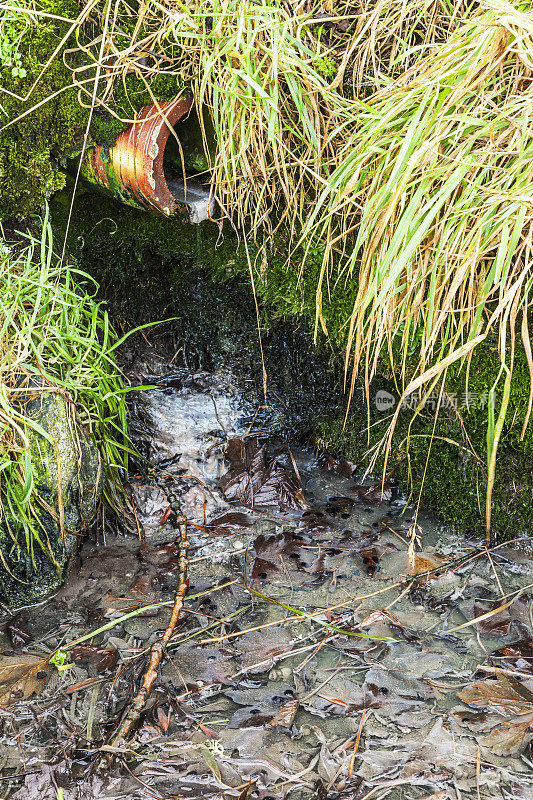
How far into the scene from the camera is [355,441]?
9.58 ft

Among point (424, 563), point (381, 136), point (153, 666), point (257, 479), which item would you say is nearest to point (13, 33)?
point (381, 136)

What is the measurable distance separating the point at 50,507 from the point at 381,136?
5.86ft

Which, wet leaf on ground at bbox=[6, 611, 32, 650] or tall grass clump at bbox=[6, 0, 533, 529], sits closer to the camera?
tall grass clump at bbox=[6, 0, 533, 529]

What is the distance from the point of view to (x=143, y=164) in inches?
93.8

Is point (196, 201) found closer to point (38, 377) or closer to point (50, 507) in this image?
point (38, 377)

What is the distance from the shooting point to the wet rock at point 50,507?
90.3 inches

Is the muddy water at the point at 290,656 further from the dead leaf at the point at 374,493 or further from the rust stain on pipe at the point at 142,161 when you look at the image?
the rust stain on pipe at the point at 142,161

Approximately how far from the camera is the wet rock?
2.29 metres

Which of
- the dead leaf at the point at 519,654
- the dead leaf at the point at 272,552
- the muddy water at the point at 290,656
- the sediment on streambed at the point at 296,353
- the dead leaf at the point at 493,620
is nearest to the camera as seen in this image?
the muddy water at the point at 290,656

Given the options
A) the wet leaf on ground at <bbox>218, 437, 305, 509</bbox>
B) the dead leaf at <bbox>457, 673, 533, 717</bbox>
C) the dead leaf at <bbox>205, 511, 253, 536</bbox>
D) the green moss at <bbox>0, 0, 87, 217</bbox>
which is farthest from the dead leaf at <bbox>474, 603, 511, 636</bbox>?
the green moss at <bbox>0, 0, 87, 217</bbox>

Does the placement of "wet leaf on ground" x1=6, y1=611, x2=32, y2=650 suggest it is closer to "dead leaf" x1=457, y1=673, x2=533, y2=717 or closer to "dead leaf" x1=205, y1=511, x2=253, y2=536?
"dead leaf" x1=205, y1=511, x2=253, y2=536

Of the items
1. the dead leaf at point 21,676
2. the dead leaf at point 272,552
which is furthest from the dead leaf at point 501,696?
the dead leaf at point 21,676

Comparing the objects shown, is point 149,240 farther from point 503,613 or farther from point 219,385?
point 503,613

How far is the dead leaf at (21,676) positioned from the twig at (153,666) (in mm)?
344
